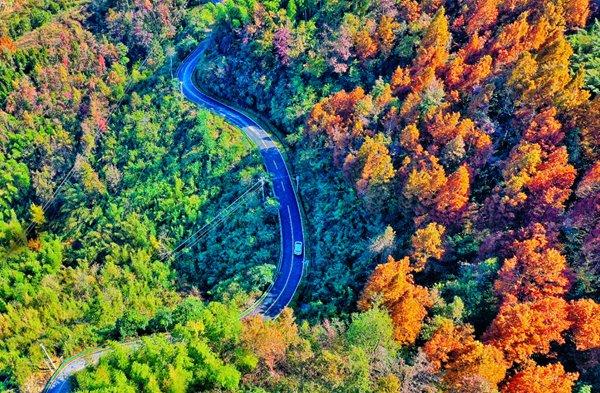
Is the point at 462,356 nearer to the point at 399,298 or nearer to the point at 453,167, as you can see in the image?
the point at 399,298

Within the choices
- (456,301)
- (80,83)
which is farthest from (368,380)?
(80,83)

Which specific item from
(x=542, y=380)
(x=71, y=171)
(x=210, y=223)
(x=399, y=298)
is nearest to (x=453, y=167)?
(x=399, y=298)

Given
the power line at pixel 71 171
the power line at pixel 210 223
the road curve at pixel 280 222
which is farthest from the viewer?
the power line at pixel 71 171

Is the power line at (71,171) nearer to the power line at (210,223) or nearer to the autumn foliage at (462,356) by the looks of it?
the power line at (210,223)

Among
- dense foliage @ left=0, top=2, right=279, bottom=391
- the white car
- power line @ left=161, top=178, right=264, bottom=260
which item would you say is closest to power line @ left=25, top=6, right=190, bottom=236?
dense foliage @ left=0, top=2, right=279, bottom=391

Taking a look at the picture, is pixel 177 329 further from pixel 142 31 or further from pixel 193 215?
pixel 142 31

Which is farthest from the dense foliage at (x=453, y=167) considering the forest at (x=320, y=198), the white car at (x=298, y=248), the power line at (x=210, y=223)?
the power line at (x=210, y=223)
